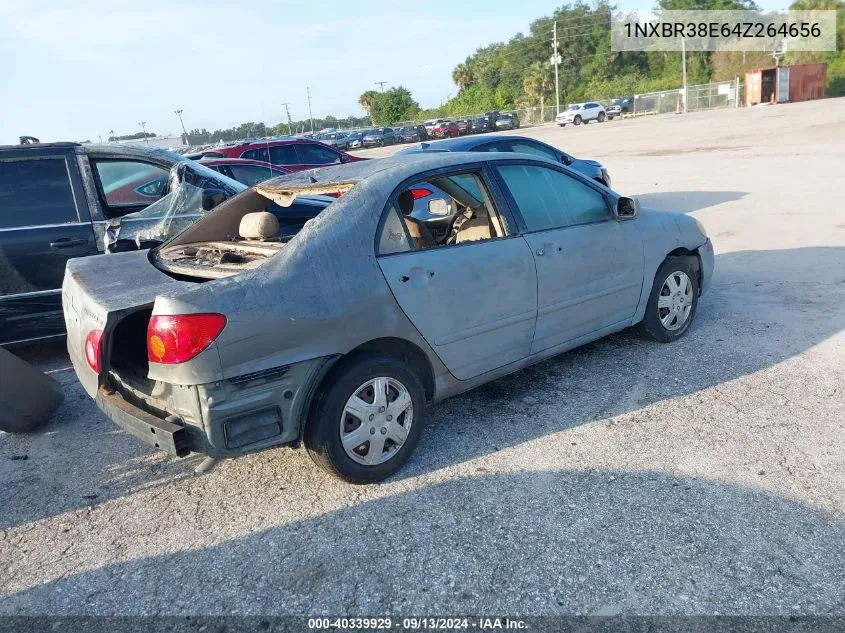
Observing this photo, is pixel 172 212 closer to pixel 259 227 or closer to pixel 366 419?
pixel 259 227

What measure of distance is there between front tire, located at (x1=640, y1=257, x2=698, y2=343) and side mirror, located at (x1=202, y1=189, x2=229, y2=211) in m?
3.71

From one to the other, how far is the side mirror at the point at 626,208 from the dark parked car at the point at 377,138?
47.4m

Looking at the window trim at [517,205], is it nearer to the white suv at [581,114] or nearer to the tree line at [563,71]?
the white suv at [581,114]

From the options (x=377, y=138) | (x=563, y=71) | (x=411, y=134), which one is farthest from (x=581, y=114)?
(x=563, y=71)

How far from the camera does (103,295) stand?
11.0 ft

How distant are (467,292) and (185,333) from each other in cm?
154

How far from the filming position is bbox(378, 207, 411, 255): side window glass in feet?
11.6

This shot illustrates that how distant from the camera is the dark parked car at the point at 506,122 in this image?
56.0m

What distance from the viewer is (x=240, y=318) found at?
9.82 feet

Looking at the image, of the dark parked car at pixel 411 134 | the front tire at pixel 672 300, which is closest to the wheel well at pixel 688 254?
the front tire at pixel 672 300

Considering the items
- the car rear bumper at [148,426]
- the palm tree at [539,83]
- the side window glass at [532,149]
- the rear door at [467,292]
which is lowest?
the car rear bumper at [148,426]

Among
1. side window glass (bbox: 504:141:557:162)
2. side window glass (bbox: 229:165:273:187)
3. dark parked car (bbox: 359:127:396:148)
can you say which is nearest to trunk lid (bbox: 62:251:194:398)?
side window glass (bbox: 504:141:557:162)

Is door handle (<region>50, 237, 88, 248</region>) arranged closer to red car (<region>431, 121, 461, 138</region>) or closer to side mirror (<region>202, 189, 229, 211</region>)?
side mirror (<region>202, 189, 229, 211</region>)

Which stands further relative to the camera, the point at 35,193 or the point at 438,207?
the point at 35,193
